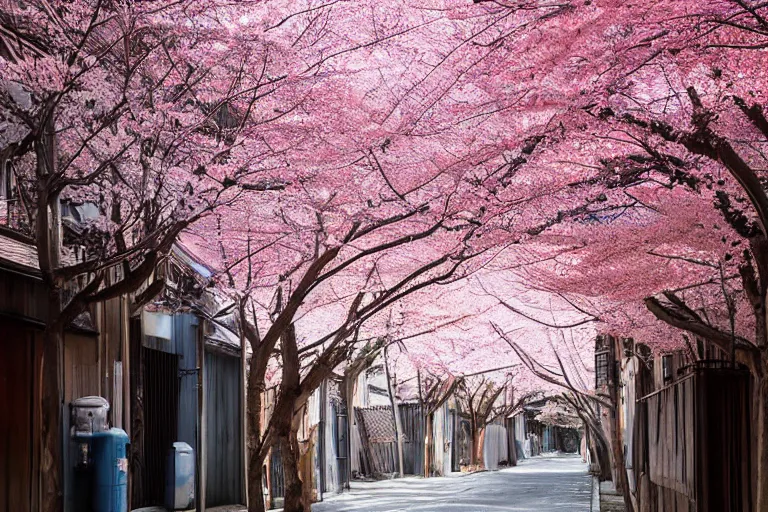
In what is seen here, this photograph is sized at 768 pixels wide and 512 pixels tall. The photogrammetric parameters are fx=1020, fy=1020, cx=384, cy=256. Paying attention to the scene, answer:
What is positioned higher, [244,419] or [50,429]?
[50,429]

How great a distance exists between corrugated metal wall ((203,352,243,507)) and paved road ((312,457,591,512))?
10.2ft

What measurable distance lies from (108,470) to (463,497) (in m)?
18.3

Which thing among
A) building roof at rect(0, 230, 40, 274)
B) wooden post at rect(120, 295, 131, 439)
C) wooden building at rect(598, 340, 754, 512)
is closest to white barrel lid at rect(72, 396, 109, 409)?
wooden post at rect(120, 295, 131, 439)

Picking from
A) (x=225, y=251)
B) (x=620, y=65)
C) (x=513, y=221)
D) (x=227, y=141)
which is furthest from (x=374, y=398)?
(x=620, y=65)

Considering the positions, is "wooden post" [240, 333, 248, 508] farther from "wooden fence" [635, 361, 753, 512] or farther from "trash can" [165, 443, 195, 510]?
"wooden fence" [635, 361, 753, 512]

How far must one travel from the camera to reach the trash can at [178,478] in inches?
687

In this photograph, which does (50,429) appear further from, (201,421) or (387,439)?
(387,439)

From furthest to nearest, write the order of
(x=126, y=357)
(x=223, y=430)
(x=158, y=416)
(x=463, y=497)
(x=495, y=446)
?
(x=495, y=446) < (x=463, y=497) < (x=223, y=430) < (x=158, y=416) < (x=126, y=357)

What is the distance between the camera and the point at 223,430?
73.7 ft

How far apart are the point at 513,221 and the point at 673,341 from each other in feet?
14.1

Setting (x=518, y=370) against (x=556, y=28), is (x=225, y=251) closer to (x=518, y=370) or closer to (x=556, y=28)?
(x=556, y=28)

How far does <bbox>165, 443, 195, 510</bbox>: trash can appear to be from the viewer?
1744 centimetres

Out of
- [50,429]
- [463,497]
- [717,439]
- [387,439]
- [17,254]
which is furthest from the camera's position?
[387,439]

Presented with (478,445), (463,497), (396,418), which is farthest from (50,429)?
(478,445)
